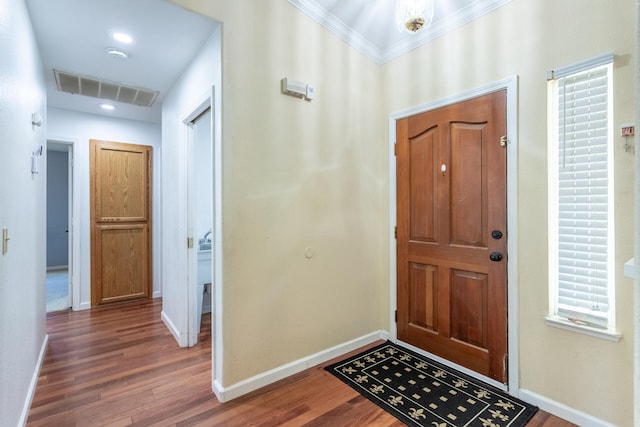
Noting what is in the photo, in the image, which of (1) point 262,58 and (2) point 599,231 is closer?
(2) point 599,231

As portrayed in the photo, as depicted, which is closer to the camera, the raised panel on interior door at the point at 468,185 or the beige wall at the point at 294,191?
the beige wall at the point at 294,191

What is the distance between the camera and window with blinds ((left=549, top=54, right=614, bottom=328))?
167cm

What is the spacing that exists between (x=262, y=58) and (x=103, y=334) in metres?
3.04

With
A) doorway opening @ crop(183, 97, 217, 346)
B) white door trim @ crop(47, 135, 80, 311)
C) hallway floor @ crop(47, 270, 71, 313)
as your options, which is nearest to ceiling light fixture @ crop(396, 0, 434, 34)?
doorway opening @ crop(183, 97, 217, 346)

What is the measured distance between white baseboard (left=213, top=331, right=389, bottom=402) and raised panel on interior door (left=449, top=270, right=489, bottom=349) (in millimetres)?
778

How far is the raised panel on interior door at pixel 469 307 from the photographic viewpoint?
217cm

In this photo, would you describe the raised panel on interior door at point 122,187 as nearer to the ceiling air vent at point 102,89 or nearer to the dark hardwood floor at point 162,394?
the ceiling air vent at point 102,89

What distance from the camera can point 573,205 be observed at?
178 centimetres

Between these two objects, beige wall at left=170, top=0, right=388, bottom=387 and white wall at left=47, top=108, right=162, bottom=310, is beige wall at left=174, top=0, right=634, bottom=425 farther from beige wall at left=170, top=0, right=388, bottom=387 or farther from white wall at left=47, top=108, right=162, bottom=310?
white wall at left=47, top=108, right=162, bottom=310

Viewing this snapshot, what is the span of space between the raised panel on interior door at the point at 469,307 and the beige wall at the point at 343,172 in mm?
236

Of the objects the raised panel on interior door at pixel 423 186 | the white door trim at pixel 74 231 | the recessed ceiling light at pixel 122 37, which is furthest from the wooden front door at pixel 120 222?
the raised panel on interior door at pixel 423 186

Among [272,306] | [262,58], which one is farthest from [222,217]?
[262,58]

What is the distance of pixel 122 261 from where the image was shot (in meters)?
4.06

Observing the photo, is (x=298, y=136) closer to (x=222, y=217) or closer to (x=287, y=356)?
(x=222, y=217)
